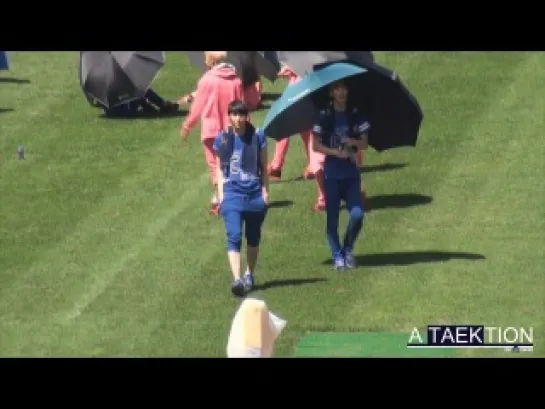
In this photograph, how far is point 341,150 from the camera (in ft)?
65.1

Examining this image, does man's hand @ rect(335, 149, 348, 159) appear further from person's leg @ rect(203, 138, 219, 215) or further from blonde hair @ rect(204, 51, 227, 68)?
person's leg @ rect(203, 138, 219, 215)

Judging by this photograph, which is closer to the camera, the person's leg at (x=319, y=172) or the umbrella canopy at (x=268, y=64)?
the person's leg at (x=319, y=172)

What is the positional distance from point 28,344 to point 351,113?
4286 millimetres

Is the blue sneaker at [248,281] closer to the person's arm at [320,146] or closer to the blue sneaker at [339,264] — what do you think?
the blue sneaker at [339,264]

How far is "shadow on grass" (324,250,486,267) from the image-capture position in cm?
2044

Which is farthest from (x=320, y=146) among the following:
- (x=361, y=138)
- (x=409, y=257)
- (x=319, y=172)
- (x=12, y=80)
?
(x=12, y=80)

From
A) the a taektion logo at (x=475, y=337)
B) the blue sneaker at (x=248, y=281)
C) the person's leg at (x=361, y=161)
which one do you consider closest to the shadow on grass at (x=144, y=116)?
the person's leg at (x=361, y=161)

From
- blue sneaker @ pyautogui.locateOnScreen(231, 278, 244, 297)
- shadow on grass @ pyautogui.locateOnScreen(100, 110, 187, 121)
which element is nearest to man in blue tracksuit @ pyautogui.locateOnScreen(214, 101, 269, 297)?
blue sneaker @ pyautogui.locateOnScreen(231, 278, 244, 297)

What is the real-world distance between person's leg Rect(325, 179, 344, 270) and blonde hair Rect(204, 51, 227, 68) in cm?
241

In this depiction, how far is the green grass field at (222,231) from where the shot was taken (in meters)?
18.7

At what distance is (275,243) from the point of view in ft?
69.9

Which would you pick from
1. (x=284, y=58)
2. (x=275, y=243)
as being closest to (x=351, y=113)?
(x=275, y=243)

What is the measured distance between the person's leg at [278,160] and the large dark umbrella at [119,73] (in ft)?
12.0
